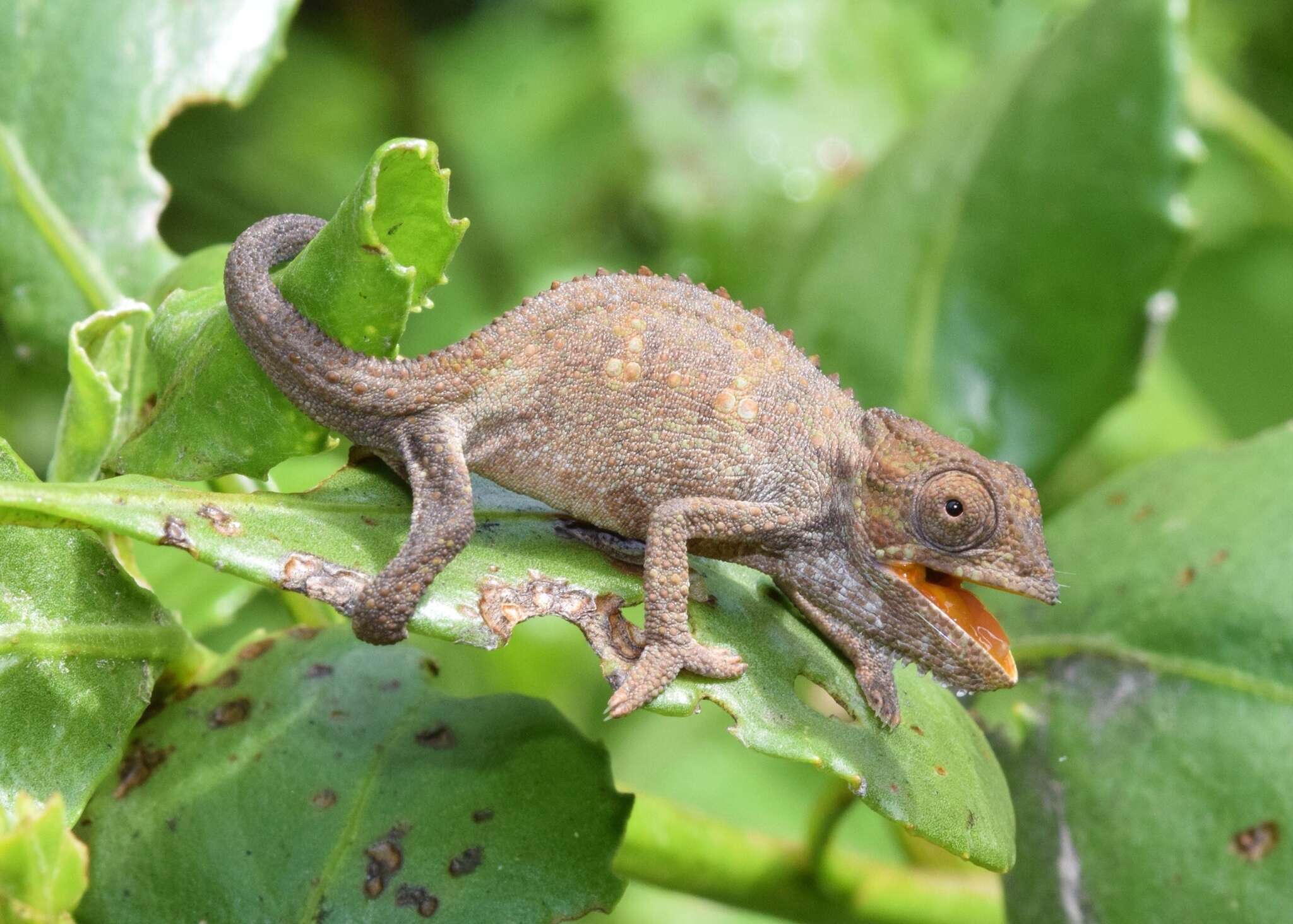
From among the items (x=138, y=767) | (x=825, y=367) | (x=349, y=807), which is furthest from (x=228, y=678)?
(x=825, y=367)

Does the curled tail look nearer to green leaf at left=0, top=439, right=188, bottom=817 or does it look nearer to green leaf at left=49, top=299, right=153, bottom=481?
green leaf at left=49, top=299, right=153, bottom=481

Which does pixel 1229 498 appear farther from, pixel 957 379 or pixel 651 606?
pixel 651 606

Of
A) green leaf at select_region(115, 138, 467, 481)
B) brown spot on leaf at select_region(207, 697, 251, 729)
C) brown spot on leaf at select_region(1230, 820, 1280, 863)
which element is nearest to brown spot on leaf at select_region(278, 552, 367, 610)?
green leaf at select_region(115, 138, 467, 481)

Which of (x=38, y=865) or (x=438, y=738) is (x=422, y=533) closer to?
(x=438, y=738)

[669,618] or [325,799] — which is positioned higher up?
[669,618]

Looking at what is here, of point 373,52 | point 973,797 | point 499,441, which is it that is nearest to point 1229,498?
point 973,797

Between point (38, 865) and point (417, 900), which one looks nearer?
point (38, 865)

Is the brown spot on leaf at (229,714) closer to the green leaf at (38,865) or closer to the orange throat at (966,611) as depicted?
the green leaf at (38,865)
